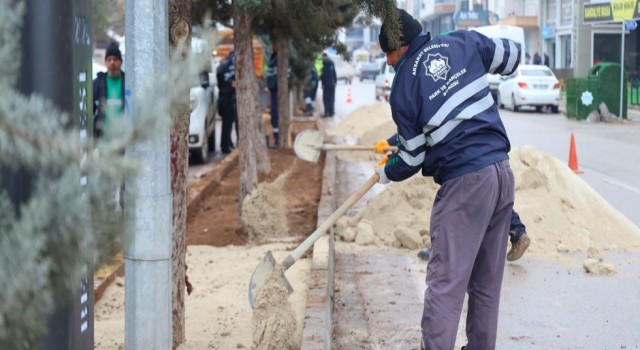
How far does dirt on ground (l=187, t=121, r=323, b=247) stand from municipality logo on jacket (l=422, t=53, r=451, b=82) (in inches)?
203

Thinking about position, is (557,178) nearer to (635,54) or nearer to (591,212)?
(591,212)

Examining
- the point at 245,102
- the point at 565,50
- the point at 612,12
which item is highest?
the point at 612,12

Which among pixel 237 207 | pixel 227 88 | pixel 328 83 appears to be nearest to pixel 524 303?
pixel 237 207

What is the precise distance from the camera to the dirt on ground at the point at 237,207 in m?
10.5

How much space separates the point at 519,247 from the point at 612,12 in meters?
25.6

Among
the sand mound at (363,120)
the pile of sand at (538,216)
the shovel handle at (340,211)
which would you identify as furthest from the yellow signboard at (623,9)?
the shovel handle at (340,211)

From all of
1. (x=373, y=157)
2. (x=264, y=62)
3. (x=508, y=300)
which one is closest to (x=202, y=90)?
(x=373, y=157)

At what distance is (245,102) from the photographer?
442 inches

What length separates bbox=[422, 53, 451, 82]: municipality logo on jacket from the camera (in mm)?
5242

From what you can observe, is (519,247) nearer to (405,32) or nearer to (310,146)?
(310,146)

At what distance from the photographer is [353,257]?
9250 mm

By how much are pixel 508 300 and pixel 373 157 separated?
11.0m

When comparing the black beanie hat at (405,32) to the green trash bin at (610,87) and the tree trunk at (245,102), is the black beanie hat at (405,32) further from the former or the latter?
the green trash bin at (610,87)

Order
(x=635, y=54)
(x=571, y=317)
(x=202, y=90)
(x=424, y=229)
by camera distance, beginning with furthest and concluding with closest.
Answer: (x=635, y=54) → (x=202, y=90) → (x=424, y=229) → (x=571, y=317)
